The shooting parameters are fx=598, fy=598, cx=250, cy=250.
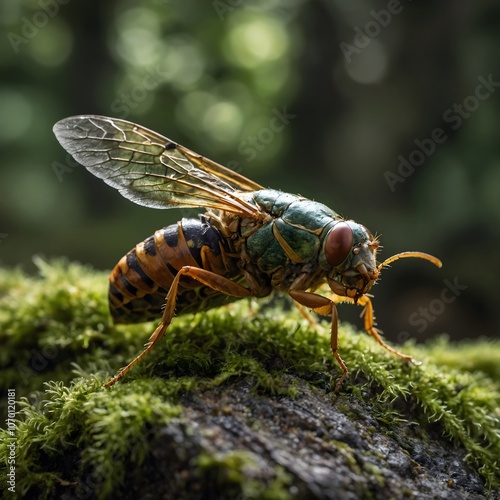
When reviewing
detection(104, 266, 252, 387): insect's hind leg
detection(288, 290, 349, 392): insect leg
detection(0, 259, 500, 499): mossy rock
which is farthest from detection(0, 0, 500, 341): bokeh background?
detection(104, 266, 252, 387): insect's hind leg

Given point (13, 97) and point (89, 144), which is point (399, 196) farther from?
point (89, 144)

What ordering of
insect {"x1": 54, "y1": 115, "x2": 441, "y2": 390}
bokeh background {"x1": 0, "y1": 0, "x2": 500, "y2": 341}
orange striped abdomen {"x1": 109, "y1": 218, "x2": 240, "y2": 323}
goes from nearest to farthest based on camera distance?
insect {"x1": 54, "y1": 115, "x2": 441, "y2": 390}, orange striped abdomen {"x1": 109, "y1": 218, "x2": 240, "y2": 323}, bokeh background {"x1": 0, "y1": 0, "x2": 500, "y2": 341}

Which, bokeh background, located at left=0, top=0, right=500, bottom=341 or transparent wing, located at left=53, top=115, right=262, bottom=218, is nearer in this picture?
transparent wing, located at left=53, top=115, right=262, bottom=218

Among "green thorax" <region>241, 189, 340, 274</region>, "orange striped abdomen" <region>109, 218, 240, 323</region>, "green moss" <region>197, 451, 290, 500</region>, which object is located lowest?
"green moss" <region>197, 451, 290, 500</region>

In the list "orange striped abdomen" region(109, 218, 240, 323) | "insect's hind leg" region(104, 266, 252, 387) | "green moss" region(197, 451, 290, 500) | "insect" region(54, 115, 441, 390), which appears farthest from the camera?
"orange striped abdomen" region(109, 218, 240, 323)

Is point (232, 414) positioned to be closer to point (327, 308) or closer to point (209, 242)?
point (327, 308)

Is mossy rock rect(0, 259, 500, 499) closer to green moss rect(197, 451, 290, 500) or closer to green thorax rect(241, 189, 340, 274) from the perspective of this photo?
green moss rect(197, 451, 290, 500)

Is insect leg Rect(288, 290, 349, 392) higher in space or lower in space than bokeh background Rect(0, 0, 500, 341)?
lower
